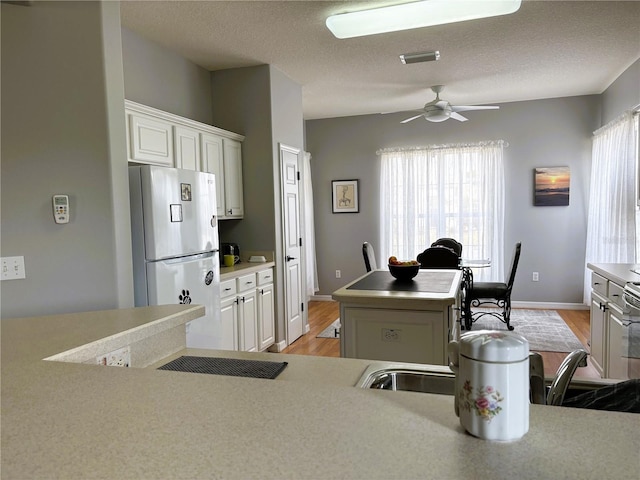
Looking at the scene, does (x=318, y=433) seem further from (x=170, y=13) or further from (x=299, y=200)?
(x=299, y=200)

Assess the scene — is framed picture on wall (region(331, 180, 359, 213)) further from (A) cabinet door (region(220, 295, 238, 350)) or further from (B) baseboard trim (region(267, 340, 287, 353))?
(A) cabinet door (region(220, 295, 238, 350))

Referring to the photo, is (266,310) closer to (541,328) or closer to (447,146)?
(541,328)

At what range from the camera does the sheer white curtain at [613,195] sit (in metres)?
4.52

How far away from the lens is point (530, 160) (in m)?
5.92

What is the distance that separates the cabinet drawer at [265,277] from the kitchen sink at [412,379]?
2873 mm

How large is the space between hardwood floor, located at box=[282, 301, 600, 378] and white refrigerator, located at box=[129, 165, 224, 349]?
138cm

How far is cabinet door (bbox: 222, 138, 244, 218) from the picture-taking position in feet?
13.7

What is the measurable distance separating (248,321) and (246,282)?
13.3 inches

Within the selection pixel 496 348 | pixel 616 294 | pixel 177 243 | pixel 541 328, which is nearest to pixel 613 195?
pixel 541 328

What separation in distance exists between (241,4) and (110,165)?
1.49 metres

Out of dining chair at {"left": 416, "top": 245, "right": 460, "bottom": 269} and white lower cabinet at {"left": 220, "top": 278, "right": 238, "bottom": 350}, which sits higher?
dining chair at {"left": 416, "top": 245, "right": 460, "bottom": 269}

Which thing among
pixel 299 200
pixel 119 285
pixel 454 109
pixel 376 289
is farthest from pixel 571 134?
pixel 119 285

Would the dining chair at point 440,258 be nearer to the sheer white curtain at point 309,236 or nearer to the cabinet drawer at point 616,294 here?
the cabinet drawer at point 616,294

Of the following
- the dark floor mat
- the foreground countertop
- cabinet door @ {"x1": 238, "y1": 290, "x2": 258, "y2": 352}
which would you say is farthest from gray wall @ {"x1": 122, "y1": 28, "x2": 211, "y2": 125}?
the foreground countertop
